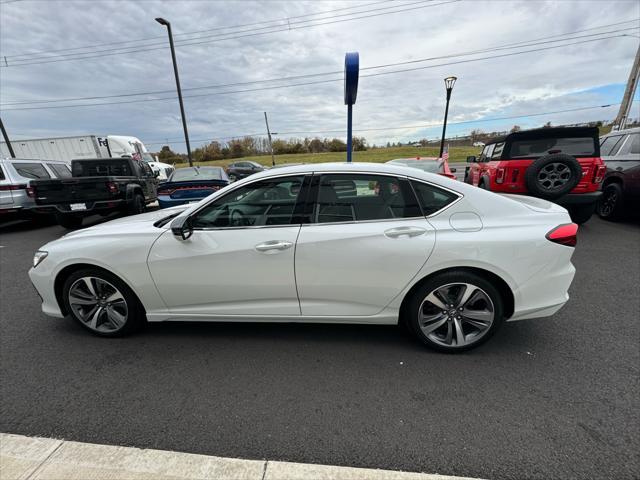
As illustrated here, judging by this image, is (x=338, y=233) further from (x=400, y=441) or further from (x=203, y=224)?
(x=400, y=441)

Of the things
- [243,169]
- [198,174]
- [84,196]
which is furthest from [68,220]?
[243,169]

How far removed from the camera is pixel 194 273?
247cm

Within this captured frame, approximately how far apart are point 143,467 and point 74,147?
21426mm

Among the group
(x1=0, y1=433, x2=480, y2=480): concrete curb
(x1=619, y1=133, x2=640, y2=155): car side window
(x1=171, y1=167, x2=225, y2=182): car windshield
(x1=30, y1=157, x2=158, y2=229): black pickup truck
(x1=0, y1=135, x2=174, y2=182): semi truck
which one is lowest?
(x1=0, y1=433, x2=480, y2=480): concrete curb

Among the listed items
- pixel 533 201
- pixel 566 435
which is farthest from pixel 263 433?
pixel 533 201

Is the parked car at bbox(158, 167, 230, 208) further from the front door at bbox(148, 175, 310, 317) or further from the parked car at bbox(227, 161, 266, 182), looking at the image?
the parked car at bbox(227, 161, 266, 182)

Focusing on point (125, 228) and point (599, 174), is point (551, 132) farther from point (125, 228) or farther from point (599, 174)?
point (125, 228)

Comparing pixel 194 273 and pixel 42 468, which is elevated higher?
pixel 194 273

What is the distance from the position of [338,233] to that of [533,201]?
1900mm

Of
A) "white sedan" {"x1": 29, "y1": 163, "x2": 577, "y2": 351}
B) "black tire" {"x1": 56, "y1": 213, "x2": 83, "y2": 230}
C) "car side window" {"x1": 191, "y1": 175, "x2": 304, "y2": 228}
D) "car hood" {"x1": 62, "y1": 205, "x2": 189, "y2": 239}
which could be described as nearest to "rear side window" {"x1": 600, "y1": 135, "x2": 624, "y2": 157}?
"white sedan" {"x1": 29, "y1": 163, "x2": 577, "y2": 351}

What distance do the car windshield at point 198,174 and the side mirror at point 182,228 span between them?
4854mm

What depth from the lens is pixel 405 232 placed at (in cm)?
227

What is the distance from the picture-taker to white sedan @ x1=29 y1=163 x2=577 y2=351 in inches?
88.7

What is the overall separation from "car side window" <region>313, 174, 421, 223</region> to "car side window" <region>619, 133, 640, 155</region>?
6.92 metres
